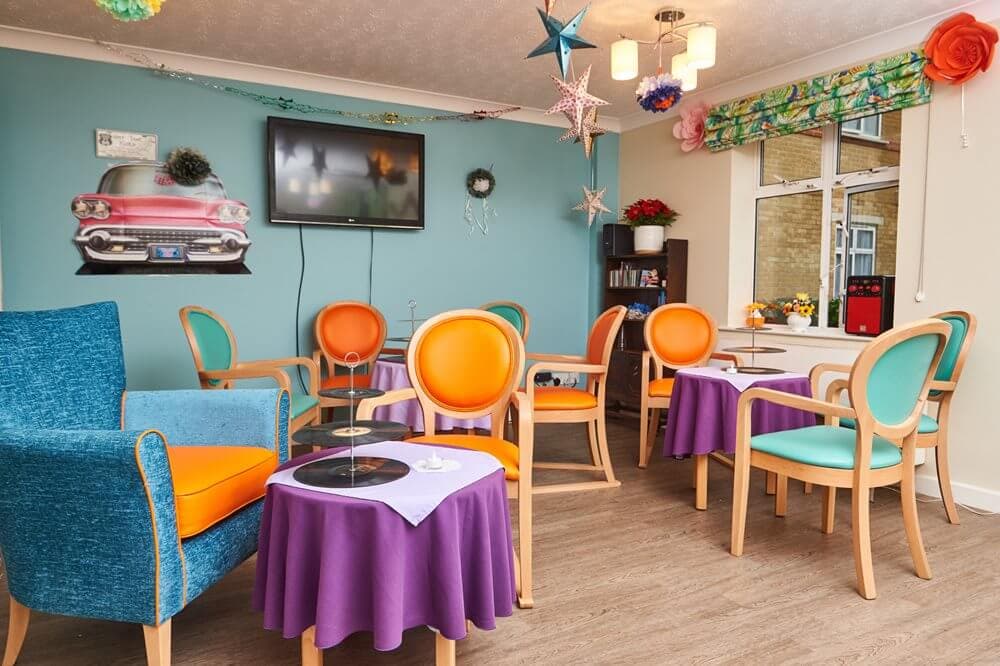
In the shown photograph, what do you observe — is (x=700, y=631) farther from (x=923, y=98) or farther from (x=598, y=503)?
(x=923, y=98)

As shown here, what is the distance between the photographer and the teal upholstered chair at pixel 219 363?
3487 mm

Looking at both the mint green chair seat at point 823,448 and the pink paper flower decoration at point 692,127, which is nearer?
the mint green chair seat at point 823,448

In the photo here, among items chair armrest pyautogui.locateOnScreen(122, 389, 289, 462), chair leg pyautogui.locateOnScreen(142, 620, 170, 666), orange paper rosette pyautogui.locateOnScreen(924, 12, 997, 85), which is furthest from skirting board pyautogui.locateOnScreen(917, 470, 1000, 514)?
chair leg pyautogui.locateOnScreen(142, 620, 170, 666)

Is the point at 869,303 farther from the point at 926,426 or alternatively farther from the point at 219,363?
the point at 219,363

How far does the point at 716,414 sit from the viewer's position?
328cm

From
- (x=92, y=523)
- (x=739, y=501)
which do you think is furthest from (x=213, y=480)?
(x=739, y=501)

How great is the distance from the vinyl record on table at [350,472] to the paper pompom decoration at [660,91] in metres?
2.54

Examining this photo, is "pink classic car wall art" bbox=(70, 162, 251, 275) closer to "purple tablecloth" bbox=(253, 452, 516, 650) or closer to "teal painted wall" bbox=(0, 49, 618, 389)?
"teal painted wall" bbox=(0, 49, 618, 389)

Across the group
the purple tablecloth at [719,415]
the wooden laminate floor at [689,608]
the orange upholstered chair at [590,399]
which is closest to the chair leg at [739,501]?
the wooden laminate floor at [689,608]

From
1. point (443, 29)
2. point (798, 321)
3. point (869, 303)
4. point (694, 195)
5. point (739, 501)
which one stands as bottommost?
point (739, 501)

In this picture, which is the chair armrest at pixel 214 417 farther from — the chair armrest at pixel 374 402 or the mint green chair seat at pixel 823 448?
the mint green chair seat at pixel 823 448

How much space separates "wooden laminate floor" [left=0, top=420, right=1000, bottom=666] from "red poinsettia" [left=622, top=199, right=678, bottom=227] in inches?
108

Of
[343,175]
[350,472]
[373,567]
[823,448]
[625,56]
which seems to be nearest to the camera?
[373,567]

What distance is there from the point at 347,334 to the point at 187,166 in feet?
4.97
